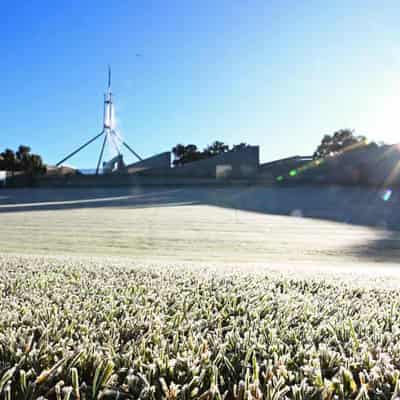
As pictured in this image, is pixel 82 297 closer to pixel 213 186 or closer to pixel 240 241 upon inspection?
pixel 240 241

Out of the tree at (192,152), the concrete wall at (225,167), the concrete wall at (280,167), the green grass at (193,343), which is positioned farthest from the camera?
the tree at (192,152)

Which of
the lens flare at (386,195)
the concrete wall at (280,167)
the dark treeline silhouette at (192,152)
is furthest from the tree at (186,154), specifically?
the lens flare at (386,195)

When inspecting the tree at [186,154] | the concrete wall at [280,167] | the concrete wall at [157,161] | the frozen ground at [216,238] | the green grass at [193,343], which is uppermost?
the tree at [186,154]

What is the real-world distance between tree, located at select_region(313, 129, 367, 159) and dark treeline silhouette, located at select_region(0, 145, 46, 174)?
31701 millimetres

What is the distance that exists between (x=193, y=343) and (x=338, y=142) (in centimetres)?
3737

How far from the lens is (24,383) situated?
578 mm

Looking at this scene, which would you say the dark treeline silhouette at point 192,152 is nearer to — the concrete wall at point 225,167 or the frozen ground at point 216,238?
the concrete wall at point 225,167

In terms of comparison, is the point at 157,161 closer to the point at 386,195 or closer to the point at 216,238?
the point at 386,195

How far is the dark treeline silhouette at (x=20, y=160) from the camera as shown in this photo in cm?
3409

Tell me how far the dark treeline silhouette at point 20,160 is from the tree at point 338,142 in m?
31.7

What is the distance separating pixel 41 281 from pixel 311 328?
1.03 meters

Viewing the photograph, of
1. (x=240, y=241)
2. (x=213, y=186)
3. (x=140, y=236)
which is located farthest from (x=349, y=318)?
(x=213, y=186)

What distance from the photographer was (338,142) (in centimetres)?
3403

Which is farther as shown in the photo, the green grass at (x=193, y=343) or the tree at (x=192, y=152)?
the tree at (x=192, y=152)
